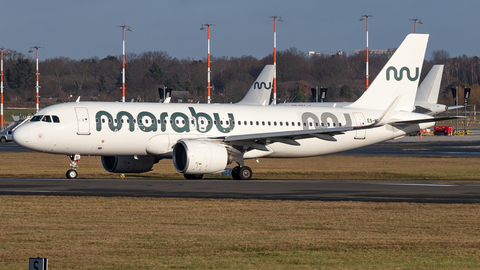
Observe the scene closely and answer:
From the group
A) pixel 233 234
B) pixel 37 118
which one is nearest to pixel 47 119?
pixel 37 118

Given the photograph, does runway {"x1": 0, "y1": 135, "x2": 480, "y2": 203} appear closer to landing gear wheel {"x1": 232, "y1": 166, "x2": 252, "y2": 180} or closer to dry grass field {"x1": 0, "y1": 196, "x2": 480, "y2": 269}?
dry grass field {"x1": 0, "y1": 196, "x2": 480, "y2": 269}

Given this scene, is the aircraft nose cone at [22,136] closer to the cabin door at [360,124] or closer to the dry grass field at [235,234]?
the dry grass field at [235,234]

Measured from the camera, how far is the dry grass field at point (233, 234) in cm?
1209

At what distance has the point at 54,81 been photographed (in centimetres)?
17962

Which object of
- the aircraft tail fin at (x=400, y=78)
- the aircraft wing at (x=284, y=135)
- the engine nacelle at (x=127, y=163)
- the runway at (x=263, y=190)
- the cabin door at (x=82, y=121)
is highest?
the aircraft tail fin at (x=400, y=78)

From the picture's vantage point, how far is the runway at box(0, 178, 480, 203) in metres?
23.7

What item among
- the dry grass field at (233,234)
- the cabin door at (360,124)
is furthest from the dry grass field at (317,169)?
the dry grass field at (233,234)

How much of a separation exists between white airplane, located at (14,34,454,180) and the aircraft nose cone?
44mm

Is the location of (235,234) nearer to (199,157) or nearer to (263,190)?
(263,190)

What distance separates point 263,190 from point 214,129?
8.68 meters

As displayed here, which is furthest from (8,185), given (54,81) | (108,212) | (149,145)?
(54,81)

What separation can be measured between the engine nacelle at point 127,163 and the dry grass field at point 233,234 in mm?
12224

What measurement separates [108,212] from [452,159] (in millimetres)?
35826

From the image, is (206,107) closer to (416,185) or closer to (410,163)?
(416,185)
